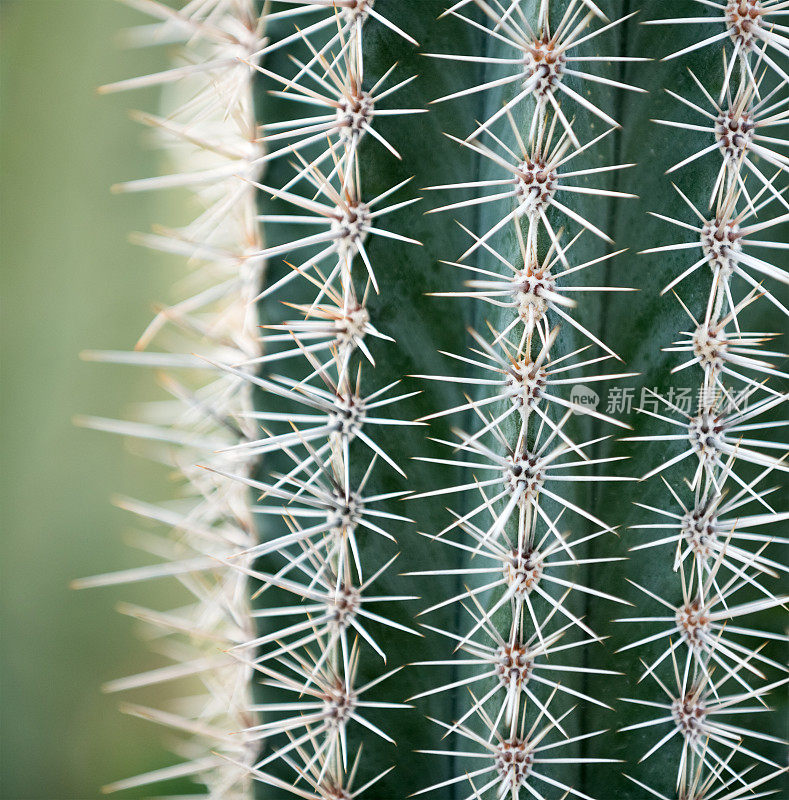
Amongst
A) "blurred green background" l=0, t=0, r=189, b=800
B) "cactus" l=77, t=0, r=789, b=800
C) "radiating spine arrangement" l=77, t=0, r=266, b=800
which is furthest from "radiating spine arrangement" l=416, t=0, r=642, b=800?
"blurred green background" l=0, t=0, r=189, b=800

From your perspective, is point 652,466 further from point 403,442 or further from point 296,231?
point 296,231

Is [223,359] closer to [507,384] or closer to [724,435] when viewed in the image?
[507,384]

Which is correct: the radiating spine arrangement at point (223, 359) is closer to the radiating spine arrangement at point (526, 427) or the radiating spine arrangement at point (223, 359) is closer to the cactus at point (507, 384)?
the cactus at point (507, 384)

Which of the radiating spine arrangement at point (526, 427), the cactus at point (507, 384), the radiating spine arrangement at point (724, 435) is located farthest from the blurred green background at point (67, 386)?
the radiating spine arrangement at point (724, 435)

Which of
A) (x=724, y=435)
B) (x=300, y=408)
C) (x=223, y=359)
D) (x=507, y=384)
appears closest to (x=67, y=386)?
(x=223, y=359)

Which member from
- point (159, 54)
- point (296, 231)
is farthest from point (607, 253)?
point (159, 54)

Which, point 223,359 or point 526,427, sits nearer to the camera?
point 526,427

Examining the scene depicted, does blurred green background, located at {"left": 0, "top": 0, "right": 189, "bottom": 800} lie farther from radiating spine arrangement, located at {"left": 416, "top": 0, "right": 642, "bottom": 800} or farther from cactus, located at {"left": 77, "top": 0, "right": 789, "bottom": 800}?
radiating spine arrangement, located at {"left": 416, "top": 0, "right": 642, "bottom": 800}
